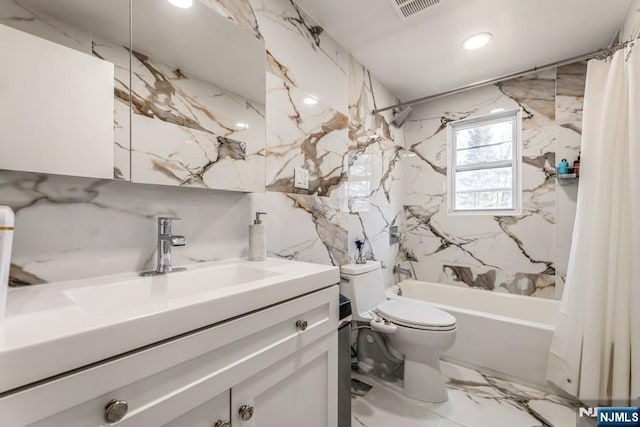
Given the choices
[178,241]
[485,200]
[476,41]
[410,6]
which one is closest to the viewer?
[178,241]

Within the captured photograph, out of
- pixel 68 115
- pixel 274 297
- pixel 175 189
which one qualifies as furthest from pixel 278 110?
pixel 274 297

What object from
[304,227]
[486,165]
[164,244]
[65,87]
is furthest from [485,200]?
[65,87]

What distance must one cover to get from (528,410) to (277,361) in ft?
5.33

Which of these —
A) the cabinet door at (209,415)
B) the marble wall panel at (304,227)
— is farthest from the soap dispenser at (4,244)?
the marble wall panel at (304,227)

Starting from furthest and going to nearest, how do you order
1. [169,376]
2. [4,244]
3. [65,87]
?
[65,87], [169,376], [4,244]

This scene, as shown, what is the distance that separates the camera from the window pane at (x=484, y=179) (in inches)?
96.7

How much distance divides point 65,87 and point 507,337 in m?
2.50

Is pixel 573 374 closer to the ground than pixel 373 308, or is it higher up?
closer to the ground

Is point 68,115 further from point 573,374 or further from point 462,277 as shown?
point 462,277

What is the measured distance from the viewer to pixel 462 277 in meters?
2.55

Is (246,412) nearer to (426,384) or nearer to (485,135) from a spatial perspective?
(426,384)

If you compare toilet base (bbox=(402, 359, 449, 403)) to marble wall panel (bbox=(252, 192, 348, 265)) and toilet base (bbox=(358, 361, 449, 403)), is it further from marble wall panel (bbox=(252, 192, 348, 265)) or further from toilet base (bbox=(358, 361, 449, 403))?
marble wall panel (bbox=(252, 192, 348, 265))

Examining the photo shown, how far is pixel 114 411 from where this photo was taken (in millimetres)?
472

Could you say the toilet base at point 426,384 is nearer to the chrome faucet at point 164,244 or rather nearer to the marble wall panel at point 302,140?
the marble wall panel at point 302,140
